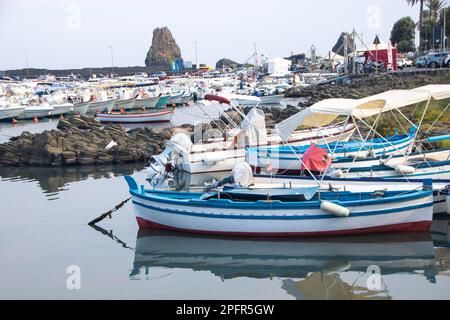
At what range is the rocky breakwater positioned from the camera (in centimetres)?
3094

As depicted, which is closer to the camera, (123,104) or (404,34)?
(123,104)

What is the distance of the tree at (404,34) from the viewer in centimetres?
8644

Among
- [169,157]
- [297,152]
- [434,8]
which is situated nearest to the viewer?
[297,152]

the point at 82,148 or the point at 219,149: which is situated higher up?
the point at 219,149

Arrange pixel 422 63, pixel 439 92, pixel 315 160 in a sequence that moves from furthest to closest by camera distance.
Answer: pixel 422 63 → pixel 439 92 → pixel 315 160

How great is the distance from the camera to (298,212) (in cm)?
1599

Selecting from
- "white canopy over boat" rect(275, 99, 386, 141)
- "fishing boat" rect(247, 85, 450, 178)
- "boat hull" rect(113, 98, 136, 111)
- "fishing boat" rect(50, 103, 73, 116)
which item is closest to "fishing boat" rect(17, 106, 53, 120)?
"fishing boat" rect(50, 103, 73, 116)

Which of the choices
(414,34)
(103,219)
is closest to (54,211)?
(103,219)

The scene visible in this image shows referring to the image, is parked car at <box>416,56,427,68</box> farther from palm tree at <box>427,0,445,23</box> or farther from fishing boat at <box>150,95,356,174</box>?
fishing boat at <box>150,95,356,174</box>

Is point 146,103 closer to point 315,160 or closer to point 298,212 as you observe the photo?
point 315,160

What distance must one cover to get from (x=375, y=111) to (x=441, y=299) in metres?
8.61

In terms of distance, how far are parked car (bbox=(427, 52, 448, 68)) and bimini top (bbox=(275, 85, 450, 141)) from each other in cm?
3764

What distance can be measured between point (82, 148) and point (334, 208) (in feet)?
64.9

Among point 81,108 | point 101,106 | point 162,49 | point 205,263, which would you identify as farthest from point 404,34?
point 162,49
